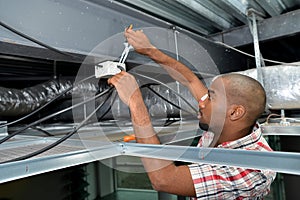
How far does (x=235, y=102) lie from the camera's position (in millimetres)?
723

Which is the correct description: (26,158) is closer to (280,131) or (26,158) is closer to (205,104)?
(205,104)

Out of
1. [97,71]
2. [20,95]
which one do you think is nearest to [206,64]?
[97,71]

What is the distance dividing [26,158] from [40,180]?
121 centimetres

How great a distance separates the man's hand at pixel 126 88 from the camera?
0.62 metres

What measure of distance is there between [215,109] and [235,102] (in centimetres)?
7

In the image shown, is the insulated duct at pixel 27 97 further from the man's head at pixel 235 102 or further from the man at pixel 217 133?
the man's head at pixel 235 102

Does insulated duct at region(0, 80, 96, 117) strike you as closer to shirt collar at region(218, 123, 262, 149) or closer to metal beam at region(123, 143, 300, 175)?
metal beam at region(123, 143, 300, 175)

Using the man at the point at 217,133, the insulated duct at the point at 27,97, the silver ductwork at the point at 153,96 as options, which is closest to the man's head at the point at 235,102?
the man at the point at 217,133

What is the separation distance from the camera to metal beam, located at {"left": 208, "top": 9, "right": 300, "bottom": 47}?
1.21 meters

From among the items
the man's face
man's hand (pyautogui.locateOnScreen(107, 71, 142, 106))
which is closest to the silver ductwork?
the man's face

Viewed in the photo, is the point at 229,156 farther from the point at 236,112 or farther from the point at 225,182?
the point at 236,112

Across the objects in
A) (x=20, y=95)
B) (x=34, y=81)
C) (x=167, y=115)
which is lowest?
(x=167, y=115)

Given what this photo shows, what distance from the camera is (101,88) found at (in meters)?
1.18

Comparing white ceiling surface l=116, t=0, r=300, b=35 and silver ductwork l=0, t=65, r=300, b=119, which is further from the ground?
white ceiling surface l=116, t=0, r=300, b=35
